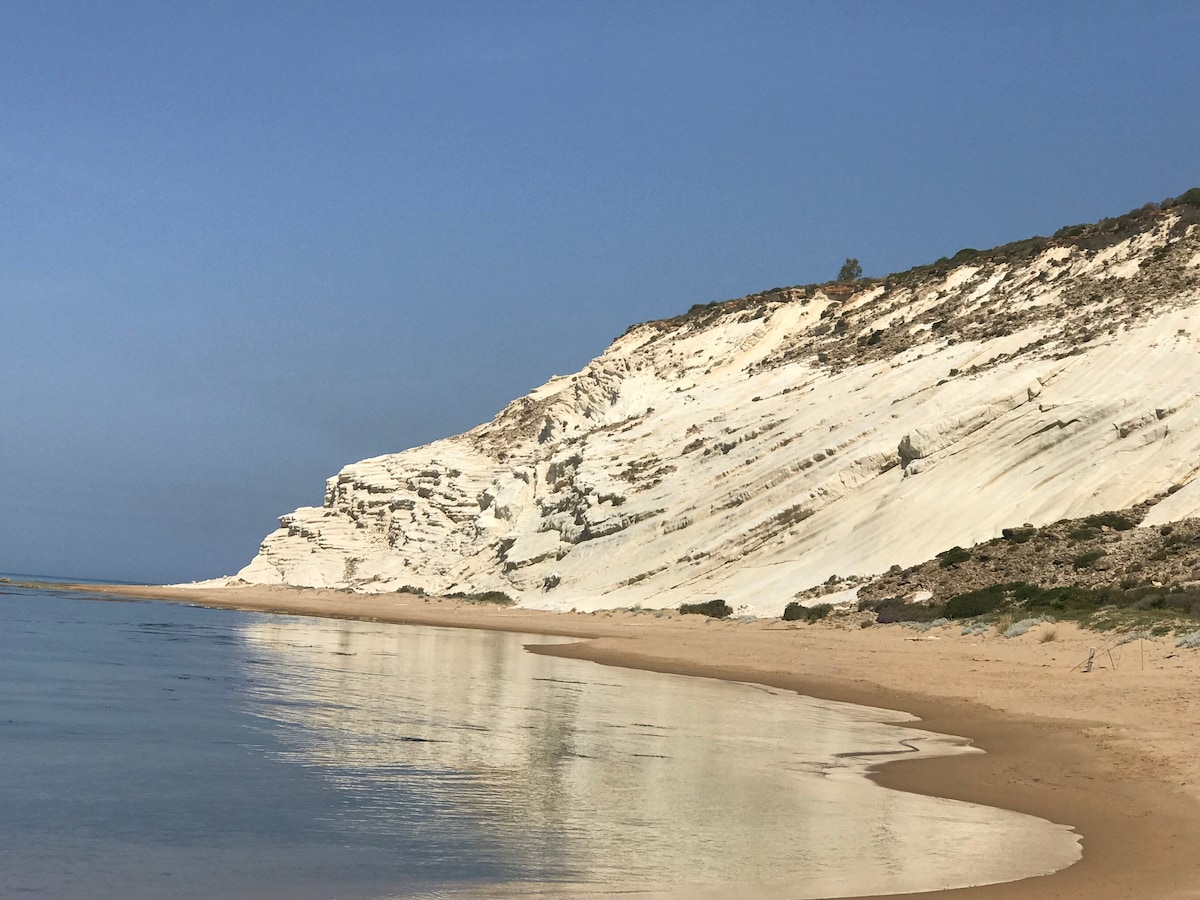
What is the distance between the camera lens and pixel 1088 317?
1815 inches

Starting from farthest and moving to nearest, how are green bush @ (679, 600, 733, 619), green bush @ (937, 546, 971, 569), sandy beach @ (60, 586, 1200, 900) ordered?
green bush @ (679, 600, 733, 619) → green bush @ (937, 546, 971, 569) → sandy beach @ (60, 586, 1200, 900)

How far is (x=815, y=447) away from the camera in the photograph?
45.1m

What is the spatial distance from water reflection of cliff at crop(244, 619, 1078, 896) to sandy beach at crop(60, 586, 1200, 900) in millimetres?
551

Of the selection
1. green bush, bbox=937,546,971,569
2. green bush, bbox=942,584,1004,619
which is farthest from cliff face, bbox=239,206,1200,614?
green bush, bbox=942,584,1004,619

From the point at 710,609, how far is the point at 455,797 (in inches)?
1056

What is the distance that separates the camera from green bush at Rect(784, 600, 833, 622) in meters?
32.6

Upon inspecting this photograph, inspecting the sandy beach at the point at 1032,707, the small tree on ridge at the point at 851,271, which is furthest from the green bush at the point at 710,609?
the small tree on ridge at the point at 851,271

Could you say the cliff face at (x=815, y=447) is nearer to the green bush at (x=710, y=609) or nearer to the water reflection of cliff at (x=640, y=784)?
the green bush at (x=710, y=609)

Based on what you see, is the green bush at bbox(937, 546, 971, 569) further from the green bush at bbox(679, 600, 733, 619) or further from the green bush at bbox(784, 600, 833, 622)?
the green bush at bbox(679, 600, 733, 619)

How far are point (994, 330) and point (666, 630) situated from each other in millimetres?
23239

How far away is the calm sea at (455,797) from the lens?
814 centimetres

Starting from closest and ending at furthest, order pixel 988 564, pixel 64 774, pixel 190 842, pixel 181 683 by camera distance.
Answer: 1. pixel 190 842
2. pixel 64 774
3. pixel 181 683
4. pixel 988 564

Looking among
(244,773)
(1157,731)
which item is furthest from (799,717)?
(244,773)

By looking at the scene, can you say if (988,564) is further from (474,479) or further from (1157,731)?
(474,479)
